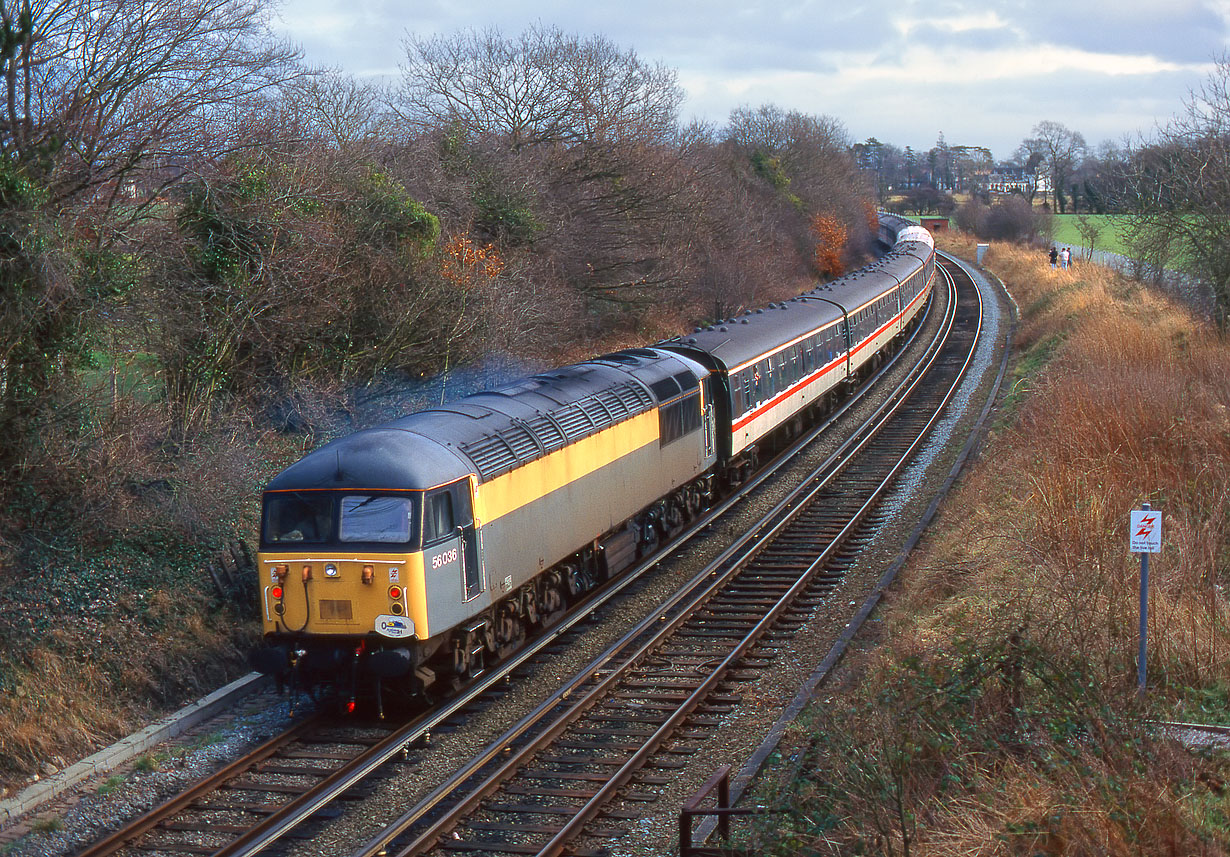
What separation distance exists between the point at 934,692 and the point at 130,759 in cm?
703

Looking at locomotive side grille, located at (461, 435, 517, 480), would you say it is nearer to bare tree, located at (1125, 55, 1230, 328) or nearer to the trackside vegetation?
the trackside vegetation

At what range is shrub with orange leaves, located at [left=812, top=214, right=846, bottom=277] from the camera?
63938mm

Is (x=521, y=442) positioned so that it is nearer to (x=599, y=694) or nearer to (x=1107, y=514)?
(x=599, y=694)

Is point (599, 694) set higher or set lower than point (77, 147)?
lower

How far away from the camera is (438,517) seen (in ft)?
35.2

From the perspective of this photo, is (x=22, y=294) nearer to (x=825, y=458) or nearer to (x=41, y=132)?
(x=41, y=132)

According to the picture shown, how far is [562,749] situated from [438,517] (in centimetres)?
244

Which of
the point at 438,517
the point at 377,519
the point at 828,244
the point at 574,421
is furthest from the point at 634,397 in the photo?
the point at 828,244

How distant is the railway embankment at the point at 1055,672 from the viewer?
6.62 meters

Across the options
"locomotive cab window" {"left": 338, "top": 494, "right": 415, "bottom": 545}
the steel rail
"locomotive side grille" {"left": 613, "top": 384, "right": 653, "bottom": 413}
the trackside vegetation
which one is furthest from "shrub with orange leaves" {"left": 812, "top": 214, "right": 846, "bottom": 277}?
"locomotive cab window" {"left": 338, "top": 494, "right": 415, "bottom": 545}

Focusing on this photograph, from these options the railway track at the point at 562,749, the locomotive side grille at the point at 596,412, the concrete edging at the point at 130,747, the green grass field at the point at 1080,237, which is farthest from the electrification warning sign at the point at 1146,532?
the green grass field at the point at 1080,237

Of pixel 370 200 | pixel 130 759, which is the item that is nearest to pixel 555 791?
pixel 130 759

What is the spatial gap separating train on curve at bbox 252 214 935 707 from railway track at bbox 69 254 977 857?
0.64 meters

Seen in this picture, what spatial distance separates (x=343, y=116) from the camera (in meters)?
26.8
